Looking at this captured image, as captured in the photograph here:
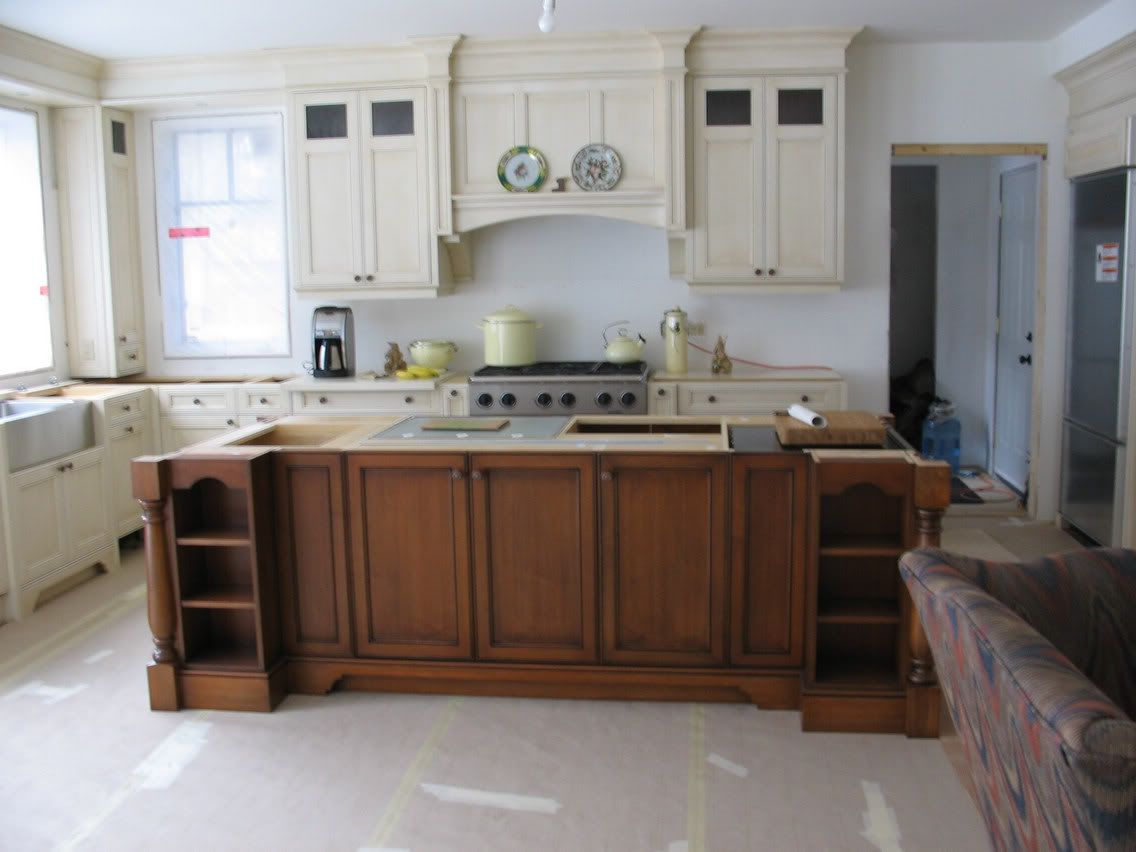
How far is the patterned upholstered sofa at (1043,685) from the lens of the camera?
1264 millimetres

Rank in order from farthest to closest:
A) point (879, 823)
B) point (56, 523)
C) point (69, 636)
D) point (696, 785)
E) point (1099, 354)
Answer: point (1099, 354) → point (56, 523) → point (69, 636) → point (696, 785) → point (879, 823)

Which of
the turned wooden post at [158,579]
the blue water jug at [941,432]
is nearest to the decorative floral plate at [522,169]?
the turned wooden post at [158,579]

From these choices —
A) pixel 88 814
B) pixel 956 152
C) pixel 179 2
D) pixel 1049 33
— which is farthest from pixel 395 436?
pixel 1049 33

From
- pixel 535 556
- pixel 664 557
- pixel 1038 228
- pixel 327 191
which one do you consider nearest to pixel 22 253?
pixel 327 191

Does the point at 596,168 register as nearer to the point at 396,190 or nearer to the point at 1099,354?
the point at 396,190

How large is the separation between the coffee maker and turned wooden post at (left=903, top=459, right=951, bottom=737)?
350 cm

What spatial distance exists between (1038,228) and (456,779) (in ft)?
14.9

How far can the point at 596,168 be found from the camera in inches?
210

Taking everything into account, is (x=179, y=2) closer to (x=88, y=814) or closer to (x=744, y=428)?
(x=744, y=428)

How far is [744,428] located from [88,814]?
2.38 m

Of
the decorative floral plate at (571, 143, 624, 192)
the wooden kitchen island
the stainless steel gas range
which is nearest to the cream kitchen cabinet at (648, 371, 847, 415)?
the stainless steel gas range

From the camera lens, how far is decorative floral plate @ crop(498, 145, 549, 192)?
5348 mm

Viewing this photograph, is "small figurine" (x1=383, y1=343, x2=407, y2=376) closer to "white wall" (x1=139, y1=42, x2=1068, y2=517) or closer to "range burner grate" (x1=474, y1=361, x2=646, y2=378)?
"white wall" (x1=139, y1=42, x2=1068, y2=517)

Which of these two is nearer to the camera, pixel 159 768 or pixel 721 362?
pixel 159 768
